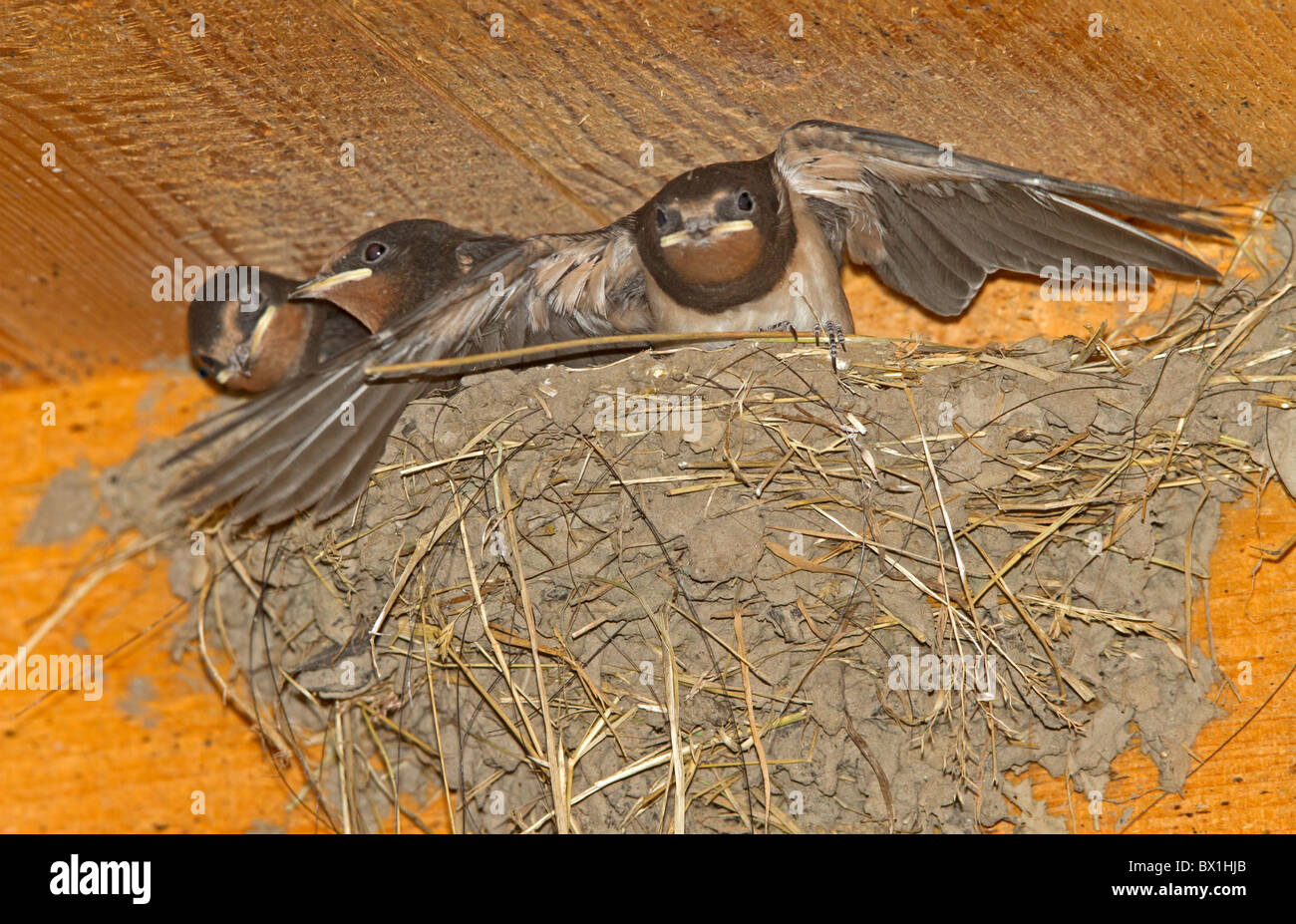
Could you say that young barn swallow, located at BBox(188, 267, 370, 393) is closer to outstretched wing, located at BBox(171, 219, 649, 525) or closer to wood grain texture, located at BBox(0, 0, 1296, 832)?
wood grain texture, located at BBox(0, 0, 1296, 832)

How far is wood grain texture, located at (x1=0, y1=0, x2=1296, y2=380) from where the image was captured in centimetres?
262

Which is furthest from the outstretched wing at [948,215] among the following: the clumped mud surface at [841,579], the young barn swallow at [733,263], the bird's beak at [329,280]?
the bird's beak at [329,280]

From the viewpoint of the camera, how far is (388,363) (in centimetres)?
326

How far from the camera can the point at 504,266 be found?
132 inches

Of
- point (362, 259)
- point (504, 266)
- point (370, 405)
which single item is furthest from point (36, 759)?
point (504, 266)

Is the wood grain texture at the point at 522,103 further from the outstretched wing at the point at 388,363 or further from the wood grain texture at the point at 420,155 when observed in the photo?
the outstretched wing at the point at 388,363

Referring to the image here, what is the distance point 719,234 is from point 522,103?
56 cm

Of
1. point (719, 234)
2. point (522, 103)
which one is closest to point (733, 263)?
point (719, 234)

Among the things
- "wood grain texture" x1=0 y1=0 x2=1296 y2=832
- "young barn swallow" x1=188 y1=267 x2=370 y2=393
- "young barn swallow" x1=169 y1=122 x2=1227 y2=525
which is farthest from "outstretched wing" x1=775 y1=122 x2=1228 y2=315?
"young barn swallow" x1=188 y1=267 x2=370 y2=393

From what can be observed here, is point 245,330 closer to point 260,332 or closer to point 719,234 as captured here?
point 260,332

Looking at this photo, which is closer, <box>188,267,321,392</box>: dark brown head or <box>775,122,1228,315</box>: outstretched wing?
<box>775,122,1228,315</box>: outstretched wing

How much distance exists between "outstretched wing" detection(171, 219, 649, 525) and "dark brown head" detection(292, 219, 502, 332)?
23 cm

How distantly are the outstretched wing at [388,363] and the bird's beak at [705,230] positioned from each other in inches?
10.1

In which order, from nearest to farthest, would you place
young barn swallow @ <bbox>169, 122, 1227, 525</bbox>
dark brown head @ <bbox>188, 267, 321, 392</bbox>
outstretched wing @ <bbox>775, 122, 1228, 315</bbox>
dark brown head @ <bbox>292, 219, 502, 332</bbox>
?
outstretched wing @ <bbox>775, 122, 1228, 315</bbox>
young barn swallow @ <bbox>169, 122, 1227, 525</bbox>
dark brown head @ <bbox>292, 219, 502, 332</bbox>
dark brown head @ <bbox>188, 267, 321, 392</bbox>
